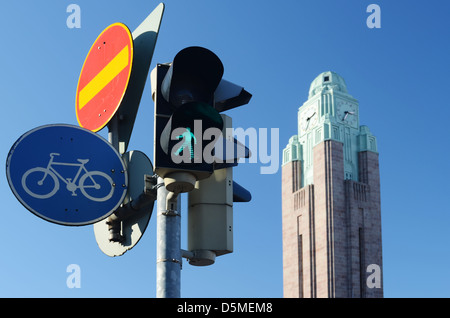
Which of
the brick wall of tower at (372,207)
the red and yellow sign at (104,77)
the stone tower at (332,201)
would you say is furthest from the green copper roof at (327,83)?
Result: the red and yellow sign at (104,77)

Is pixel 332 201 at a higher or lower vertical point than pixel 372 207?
lower

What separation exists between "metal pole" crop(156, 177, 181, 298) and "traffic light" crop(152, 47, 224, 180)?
0.25 meters

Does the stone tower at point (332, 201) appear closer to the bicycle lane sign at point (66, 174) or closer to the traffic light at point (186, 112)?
the bicycle lane sign at point (66, 174)

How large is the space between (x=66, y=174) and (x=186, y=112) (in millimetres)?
1166

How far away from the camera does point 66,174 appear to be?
490 centimetres

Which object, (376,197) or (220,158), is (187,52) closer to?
(220,158)

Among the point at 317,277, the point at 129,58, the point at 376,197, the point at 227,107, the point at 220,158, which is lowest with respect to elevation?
the point at 220,158

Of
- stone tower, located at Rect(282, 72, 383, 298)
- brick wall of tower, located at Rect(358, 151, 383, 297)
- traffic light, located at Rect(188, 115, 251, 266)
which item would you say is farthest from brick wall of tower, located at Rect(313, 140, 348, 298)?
traffic light, located at Rect(188, 115, 251, 266)

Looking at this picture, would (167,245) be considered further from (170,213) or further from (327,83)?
(327,83)

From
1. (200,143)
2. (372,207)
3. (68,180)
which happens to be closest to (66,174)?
(68,180)

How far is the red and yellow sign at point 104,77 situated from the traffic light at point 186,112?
914mm
